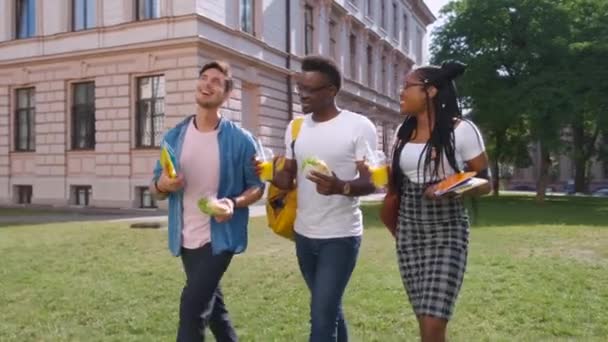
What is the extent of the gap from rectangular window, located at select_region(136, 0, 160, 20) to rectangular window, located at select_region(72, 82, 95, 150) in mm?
3159

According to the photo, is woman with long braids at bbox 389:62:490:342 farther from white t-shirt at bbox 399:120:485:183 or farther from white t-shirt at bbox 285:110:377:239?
white t-shirt at bbox 285:110:377:239

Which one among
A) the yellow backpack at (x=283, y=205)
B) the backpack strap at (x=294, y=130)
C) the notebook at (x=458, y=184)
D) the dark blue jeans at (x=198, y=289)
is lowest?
the dark blue jeans at (x=198, y=289)

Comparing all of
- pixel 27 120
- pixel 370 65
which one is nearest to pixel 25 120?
pixel 27 120

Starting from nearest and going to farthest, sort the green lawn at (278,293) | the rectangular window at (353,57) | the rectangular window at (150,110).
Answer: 1. the green lawn at (278,293)
2. the rectangular window at (150,110)
3. the rectangular window at (353,57)

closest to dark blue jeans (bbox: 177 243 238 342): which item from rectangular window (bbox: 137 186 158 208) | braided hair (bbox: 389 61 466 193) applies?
braided hair (bbox: 389 61 466 193)

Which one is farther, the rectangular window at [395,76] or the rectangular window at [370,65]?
the rectangular window at [395,76]

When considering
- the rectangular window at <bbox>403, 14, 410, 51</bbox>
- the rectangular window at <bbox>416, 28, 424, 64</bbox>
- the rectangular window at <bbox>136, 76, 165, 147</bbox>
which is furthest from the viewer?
the rectangular window at <bbox>416, 28, 424, 64</bbox>

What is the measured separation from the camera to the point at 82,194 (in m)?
24.0

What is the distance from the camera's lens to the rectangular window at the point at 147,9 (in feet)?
72.9

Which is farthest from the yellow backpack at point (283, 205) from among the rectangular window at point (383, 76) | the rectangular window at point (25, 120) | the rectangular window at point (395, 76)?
the rectangular window at point (395, 76)

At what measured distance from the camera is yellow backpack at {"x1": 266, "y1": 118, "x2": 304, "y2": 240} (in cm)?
400

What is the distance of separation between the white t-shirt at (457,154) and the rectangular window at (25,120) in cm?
2397

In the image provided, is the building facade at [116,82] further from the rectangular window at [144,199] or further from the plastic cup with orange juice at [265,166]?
the plastic cup with orange juice at [265,166]

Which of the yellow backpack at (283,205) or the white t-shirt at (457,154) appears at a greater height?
the white t-shirt at (457,154)
